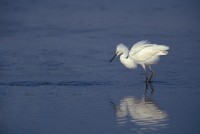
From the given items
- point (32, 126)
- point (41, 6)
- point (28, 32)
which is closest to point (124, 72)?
point (32, 126)

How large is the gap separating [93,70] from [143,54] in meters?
1.36

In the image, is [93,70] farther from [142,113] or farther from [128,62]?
[142,113]

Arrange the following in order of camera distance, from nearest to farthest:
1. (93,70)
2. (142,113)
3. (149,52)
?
(142,113), (149,52), (93,70)

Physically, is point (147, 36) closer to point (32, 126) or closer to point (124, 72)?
point (124, 72)

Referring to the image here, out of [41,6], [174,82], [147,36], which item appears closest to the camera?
[174,82]

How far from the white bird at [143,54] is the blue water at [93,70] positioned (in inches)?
13.1

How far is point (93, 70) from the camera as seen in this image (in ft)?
44.1

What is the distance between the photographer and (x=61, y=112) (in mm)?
10008

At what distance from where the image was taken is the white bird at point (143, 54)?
12648 millimetres

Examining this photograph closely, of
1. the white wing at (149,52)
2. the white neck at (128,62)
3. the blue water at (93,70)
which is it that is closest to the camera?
the blue water at (93,70)

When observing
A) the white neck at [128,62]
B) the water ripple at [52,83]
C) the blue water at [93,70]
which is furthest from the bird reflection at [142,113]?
the white neck at [128,62]

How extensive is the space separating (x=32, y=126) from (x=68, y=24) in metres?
10.3

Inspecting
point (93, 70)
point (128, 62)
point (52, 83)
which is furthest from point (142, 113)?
point (93, 70)

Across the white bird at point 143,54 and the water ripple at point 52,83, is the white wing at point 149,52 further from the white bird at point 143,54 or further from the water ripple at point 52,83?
the water ripple at point 52,83
